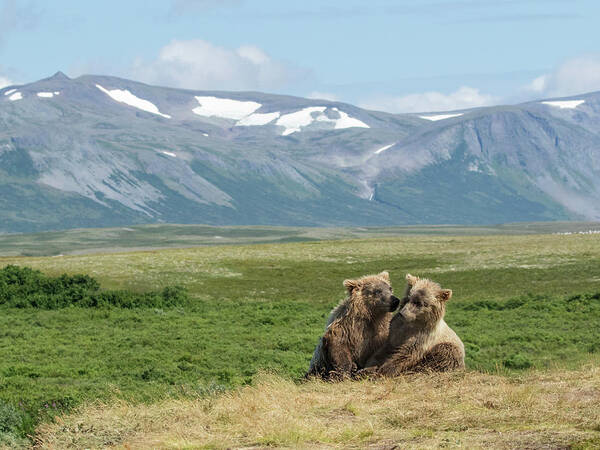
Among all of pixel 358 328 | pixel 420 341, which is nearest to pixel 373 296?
pixel 358 328

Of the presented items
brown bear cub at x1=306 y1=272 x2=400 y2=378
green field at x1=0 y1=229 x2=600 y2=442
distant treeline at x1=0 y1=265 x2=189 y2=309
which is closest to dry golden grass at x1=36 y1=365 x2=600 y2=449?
brown bear cub at x1=306 y1=272 x2=400 y2=378

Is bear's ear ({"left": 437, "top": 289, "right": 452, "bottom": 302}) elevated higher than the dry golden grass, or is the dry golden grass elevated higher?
bear's ear ({"left": 437, "top": 289, "right": 452, "bottom": 302})

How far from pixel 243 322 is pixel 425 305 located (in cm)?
2480

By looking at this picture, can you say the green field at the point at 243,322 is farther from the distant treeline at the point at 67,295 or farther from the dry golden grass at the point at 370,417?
the dry golden grass at the point at 370,417

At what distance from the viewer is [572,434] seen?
9.73 metres

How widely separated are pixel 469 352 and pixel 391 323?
13056mm

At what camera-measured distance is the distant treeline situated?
44188 millimetres

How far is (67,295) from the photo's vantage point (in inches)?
1810

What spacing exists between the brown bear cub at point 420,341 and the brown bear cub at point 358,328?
0.24 m

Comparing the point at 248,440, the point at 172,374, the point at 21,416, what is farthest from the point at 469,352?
the point at 248,440

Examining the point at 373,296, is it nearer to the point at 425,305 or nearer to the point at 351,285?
the point at 351,285

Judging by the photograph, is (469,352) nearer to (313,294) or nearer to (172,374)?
(172,374)

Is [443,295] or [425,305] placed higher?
[443,295]

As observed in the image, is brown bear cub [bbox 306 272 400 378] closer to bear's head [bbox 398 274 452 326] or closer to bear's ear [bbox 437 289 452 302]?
bear's head [bbox 398 274 452 326]
